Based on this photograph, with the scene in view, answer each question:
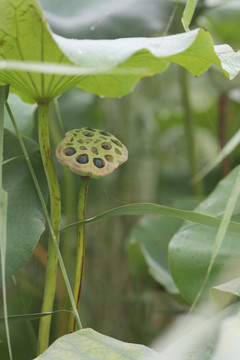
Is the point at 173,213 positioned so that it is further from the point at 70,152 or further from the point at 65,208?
the point at 65,208

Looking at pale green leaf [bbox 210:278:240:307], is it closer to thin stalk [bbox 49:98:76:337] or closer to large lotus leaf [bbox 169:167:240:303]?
large lotus leaf [bbox 169:167:240:303]

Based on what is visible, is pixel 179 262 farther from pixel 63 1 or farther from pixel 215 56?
pixel 63 1

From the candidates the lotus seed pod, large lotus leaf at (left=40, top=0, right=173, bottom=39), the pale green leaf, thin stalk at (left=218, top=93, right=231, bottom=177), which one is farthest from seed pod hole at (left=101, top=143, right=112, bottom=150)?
thin stalk at (left=218, top=93, right=231, bottom=177)

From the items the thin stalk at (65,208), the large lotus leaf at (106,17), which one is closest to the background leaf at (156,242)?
the thin stalk at (65,208)

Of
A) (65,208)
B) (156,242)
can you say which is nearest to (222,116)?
(156,242)

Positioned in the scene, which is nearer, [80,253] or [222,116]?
[80,253]

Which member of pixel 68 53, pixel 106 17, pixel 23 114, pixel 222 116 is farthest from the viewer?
pixel 222 116

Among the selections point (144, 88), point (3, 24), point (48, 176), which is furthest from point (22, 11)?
point (144, 88)
